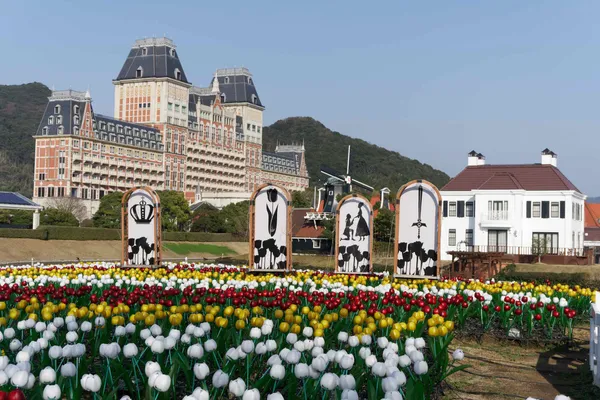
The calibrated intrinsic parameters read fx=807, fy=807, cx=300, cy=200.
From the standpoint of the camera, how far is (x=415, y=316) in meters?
10.0

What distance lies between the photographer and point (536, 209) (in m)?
49.8

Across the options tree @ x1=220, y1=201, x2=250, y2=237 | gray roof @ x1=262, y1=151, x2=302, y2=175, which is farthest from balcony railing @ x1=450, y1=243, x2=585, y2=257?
gray roof @ x1=262, y1=151, x2=302, y2=175

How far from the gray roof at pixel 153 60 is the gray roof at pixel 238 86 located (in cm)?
2536

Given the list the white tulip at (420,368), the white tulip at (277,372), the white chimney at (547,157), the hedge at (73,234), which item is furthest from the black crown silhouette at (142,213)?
the white chimney at (547,157)

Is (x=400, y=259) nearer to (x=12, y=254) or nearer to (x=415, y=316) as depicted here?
(x=415, y=316)

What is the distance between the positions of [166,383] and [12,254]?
47.7m

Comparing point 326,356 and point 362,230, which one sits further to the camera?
point 362,230

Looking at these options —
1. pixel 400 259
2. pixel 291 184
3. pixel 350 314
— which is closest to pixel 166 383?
pixel 350 314

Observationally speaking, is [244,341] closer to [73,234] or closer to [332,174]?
[73,234]

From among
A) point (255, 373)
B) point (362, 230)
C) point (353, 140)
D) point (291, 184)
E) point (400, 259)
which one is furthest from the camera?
point (353, 140)

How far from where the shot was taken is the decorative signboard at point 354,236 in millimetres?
23672

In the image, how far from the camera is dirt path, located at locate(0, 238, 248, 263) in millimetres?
50625

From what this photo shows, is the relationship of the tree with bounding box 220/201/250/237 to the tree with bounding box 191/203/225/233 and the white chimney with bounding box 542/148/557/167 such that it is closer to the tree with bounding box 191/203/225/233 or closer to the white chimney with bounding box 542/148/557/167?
the tree with bounding box 191/203/225/233

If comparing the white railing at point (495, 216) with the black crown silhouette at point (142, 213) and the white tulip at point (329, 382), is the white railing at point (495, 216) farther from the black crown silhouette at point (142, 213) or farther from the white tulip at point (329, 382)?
the white tulip at point (329, 382)
